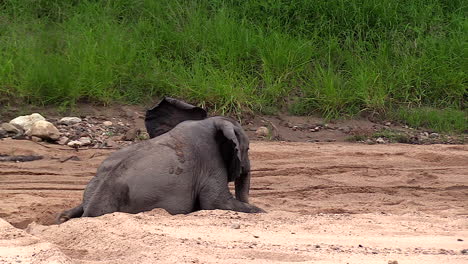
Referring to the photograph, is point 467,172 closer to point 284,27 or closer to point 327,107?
point 327,107

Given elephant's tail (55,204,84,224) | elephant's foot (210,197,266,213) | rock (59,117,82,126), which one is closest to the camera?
elephant's tail (55,204,84,224)

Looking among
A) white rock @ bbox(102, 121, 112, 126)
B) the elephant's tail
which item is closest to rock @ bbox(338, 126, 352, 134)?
white rock @ bbox(102, 121, 112, 126)

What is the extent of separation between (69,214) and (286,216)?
58.3 inches

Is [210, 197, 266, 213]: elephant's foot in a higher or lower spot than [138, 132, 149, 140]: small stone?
higher

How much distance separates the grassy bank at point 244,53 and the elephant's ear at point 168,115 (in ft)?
11.3

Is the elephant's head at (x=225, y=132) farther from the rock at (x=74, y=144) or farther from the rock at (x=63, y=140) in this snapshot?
the rock at (x=63, y=140)

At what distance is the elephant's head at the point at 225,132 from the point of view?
21.4 feet

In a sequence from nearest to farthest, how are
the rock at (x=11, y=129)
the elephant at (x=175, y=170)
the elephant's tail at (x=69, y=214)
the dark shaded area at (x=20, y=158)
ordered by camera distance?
the elephant at (x=175, y=170), the elephant's tail at (x=69, y=214), the dark shaded area at (x=20, y=158), the rock at (x=11, y=129)

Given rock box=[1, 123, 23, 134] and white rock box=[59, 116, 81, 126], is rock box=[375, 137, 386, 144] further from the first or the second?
rock box=[1, 123, 23, 134]

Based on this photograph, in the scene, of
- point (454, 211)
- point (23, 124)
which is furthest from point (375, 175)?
point (23, 124)

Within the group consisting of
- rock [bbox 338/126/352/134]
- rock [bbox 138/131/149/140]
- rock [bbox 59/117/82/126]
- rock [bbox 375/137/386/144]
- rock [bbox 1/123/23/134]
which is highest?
rock [bbox 1/123/23/134]

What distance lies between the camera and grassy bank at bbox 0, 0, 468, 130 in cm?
1066

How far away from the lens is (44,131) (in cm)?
934

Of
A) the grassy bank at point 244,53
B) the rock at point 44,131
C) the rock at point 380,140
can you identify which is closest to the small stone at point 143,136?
the rock at point 44,131
